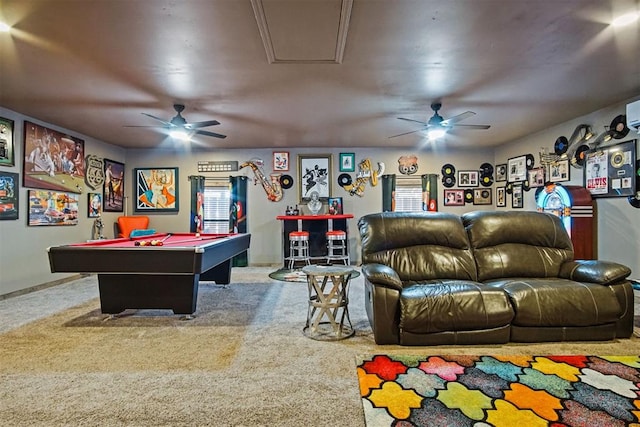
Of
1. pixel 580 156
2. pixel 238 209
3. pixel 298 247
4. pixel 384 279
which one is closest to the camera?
pixel 384 279

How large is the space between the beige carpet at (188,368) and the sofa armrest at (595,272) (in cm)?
50

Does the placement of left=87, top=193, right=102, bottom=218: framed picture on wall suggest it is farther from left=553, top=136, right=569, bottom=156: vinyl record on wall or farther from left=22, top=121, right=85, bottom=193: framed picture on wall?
left=553, top=136, right=569, bottom=156: vinyl record on wall

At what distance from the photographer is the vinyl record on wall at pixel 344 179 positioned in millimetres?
7148

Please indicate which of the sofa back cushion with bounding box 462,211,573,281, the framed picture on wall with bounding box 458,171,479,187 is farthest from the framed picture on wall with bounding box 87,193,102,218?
the framed picture on wall with bounding box 458,171,479,187

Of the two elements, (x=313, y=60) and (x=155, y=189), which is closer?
(x=313, y=60)

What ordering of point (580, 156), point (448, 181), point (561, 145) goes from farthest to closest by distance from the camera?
point (448, 181) < point (561, 145) < point (580, 156)

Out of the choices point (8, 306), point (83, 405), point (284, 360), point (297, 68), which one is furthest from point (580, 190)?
point (8, 306)

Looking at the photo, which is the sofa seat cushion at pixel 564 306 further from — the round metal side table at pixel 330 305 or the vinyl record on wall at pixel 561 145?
the vinyl record on wall at pixel 561 145

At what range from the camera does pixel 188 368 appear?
2.30m

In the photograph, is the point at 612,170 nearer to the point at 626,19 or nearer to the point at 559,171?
the point at 559,171

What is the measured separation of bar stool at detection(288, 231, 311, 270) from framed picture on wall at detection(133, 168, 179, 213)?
8.81 ft

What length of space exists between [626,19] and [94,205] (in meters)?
7.47

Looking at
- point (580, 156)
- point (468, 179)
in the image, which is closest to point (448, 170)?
point (468, 179)

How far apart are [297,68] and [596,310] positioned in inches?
129
